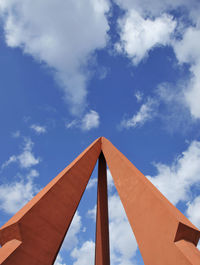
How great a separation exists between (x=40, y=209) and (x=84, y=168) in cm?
356

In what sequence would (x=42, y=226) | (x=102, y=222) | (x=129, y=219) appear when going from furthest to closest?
(x=102, y=222) < (x=129, y=219) < (x=42, y=226)

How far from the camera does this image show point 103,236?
11.6 m

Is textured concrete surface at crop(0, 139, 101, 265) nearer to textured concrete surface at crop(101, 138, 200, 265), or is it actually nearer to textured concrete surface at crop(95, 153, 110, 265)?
textured concrete surface at crop(101, 138, 200, 265)

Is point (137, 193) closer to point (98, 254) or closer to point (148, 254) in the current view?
point (148, 254)

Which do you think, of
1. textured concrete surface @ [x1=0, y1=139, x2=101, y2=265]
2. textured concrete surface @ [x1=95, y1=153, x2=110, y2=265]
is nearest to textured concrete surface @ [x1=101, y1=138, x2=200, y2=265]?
textured concrete surface @ [x1=0, y1=139, x2=101, y2=265]

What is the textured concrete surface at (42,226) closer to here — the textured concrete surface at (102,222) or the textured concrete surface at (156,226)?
the textured concrete surface at (156,226)

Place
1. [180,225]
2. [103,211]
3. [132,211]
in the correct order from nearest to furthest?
1. [180,225]
2. [132,211]
3. [103,211]

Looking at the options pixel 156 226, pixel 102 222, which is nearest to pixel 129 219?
pixel 156 226

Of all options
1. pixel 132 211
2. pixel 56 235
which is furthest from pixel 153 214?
pixel 56 235

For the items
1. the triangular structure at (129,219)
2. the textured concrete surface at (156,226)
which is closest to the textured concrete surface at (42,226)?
the triangular structure at (129,219)

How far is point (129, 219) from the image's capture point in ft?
22.8

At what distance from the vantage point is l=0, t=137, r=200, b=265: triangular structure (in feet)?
17.4

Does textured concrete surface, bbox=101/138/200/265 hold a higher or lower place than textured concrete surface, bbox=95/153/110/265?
lower

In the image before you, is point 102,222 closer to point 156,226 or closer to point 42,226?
point 156,226
